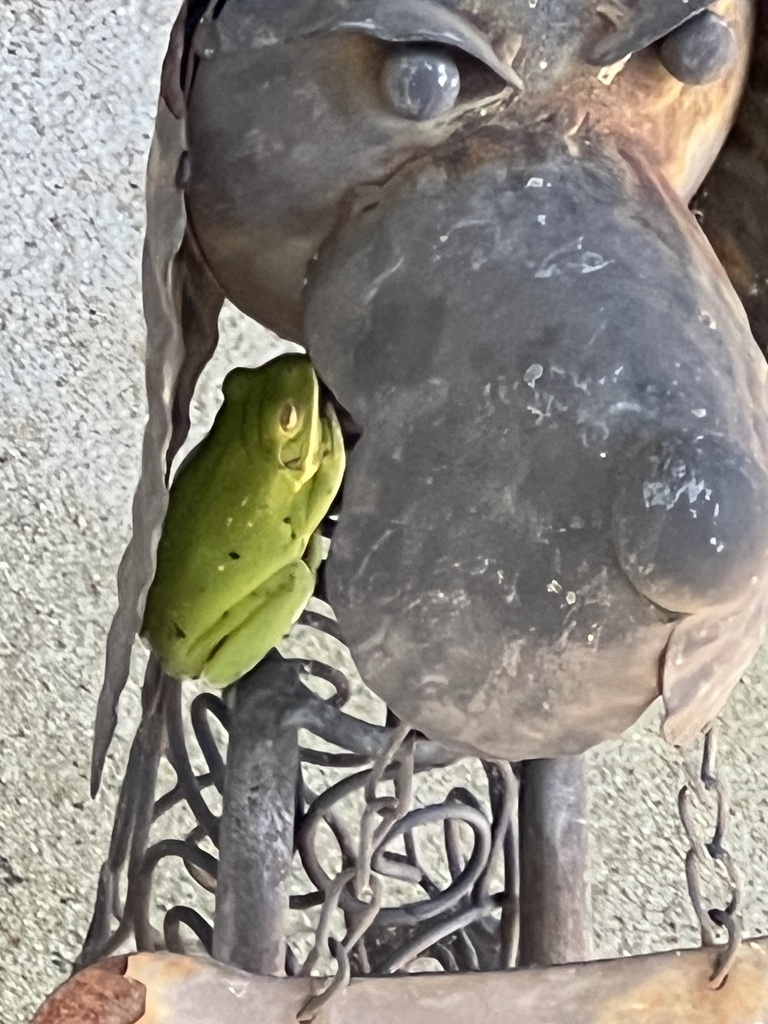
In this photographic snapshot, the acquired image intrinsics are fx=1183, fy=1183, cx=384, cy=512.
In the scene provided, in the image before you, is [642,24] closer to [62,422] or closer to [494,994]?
[494,994]

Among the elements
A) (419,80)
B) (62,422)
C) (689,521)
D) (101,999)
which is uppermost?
(62,422)

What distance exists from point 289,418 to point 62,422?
572 millimetres

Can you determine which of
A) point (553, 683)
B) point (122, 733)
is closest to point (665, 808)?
point (122, 733)

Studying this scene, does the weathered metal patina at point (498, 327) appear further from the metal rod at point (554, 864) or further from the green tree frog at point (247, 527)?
the metal rod at point (554, 864)

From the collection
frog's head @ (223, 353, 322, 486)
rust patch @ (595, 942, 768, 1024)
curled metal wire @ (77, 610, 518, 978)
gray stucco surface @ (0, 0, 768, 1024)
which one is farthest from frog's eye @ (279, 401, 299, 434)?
gray stucco surface @ (0, 0, 768, 1024)

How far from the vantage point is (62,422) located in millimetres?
957

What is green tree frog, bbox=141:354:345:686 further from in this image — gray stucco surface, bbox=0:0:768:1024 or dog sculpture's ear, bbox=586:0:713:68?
gray stucco surface, bbox=0:0:768:1024

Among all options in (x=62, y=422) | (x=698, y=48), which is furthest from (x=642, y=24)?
(x=62, y=422)

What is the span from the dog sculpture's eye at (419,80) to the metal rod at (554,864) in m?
0.28

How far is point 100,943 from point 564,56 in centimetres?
40

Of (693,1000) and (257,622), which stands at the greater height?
(257,622)

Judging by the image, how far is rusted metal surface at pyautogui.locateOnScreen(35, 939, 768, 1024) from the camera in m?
0.37

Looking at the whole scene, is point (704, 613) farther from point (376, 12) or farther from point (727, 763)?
point (727, 763)

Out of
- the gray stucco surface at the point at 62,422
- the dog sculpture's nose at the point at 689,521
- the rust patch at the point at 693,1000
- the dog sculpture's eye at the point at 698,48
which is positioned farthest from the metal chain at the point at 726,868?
the gray stucco surface at the point at 62,422
